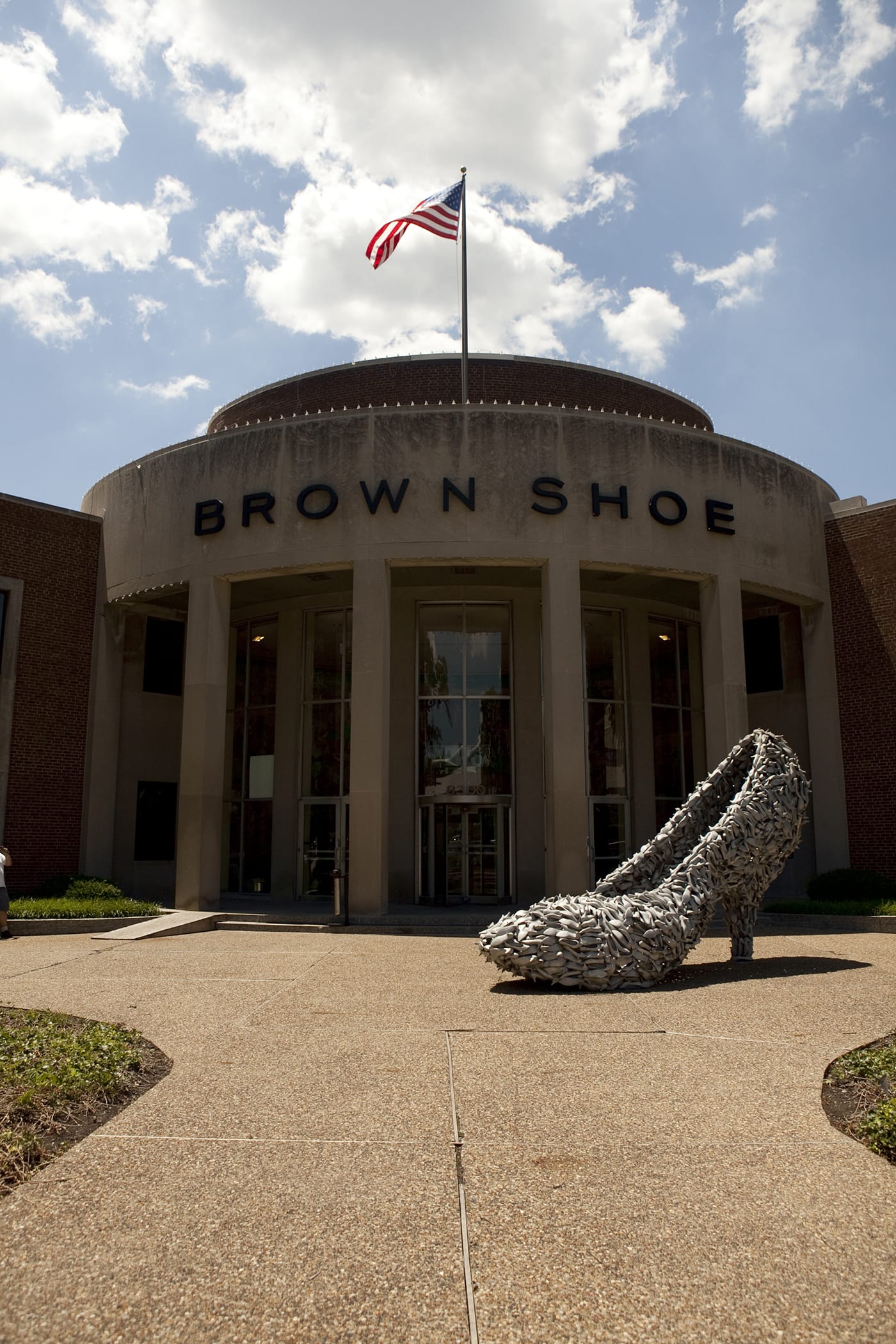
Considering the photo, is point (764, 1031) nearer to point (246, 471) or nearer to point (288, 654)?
point (246, 471)

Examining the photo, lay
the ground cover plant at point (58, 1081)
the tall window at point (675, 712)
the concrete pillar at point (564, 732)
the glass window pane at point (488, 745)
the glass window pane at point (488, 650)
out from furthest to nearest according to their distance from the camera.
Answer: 1. the tall window at point (675, 712)
2. the glass window pane at point (488, 650)
3. the glass window pane at point (488, 745)
4. the concrete pillar at point (564, 732)
5. the ground cover plant at point (58, 1081)

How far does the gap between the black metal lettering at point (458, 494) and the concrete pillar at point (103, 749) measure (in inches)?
320

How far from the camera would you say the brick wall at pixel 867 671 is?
19375 mm

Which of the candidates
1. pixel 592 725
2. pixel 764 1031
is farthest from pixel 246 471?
pixel 764 1031

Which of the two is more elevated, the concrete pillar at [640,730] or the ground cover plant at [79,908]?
the concrete pillar at [640,730]

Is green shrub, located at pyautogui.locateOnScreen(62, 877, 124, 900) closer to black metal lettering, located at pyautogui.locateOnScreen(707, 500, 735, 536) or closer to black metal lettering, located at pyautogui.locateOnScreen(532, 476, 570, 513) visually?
black metal lettering, located at pyautogui.locateOnScreen(532, 476, 570, 513)

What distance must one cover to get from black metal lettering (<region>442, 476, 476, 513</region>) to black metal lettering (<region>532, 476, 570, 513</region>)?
112cm

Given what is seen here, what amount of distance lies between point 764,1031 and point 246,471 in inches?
585

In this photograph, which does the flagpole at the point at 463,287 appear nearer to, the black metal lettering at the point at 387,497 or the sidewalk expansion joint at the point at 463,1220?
the black metal lettering at the point at 387,497

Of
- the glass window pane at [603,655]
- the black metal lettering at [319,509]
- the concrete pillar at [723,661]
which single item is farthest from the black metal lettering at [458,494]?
the glass window pane at [603,655]

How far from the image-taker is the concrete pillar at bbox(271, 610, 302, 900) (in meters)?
21.2

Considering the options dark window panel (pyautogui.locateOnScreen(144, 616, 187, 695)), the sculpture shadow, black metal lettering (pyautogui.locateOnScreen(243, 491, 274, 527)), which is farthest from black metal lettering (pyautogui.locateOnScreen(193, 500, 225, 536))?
the sculpture shadow

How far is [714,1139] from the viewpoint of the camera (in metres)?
4.24

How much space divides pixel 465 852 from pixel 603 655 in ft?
18.8
